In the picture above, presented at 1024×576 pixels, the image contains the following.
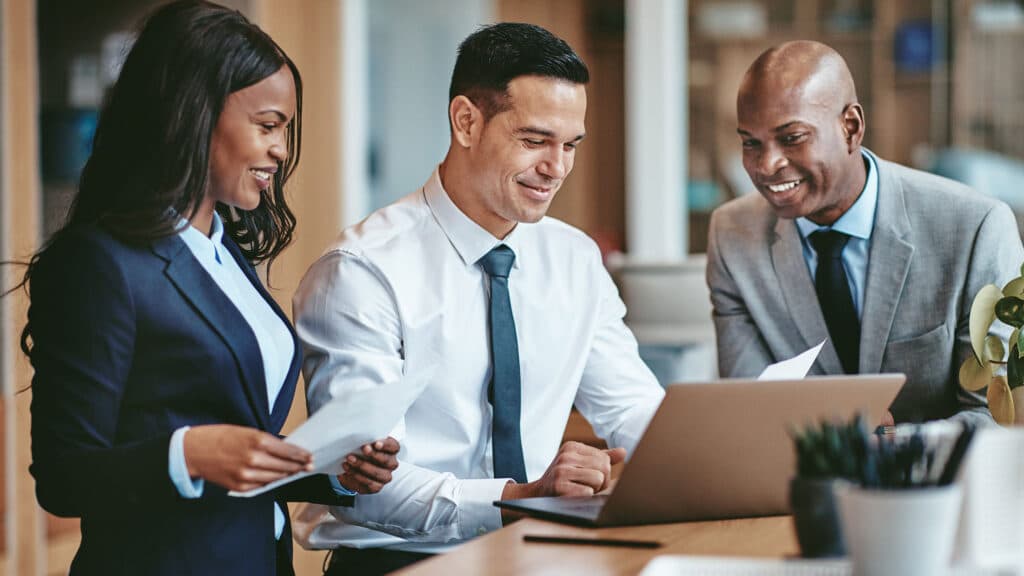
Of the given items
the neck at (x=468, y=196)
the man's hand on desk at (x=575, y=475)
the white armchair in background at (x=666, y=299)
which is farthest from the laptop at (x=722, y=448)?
the white armchair in background at (x=666, y=299)

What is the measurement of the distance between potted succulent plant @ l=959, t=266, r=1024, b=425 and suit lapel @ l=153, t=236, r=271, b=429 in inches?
38.7

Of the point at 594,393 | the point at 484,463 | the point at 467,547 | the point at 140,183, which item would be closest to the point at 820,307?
the point at 594,393

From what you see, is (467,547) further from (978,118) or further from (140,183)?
(978,118)

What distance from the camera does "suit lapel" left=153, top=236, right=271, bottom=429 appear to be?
1.38 metres

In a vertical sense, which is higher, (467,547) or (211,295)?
(211,295)

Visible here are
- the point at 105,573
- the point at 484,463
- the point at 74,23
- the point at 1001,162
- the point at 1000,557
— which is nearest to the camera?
the point at 1000,557

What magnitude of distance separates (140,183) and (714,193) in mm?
4653

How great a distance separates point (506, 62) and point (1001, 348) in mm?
871

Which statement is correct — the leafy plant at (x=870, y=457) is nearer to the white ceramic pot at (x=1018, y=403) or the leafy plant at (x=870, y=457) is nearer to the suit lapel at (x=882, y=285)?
the white ceramic pot at (x=1018, y=403)

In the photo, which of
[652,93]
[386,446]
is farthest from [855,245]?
[652,93]

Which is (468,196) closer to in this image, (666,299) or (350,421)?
(350,421)

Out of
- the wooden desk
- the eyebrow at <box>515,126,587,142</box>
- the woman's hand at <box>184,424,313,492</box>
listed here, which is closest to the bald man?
the eyebrow at <box>515,126,587,142</box>

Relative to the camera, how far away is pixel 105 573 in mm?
1364

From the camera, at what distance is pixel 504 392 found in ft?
5.86
